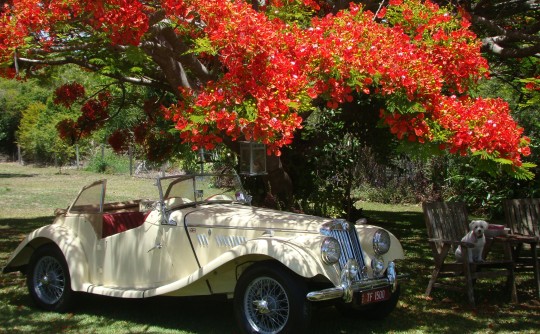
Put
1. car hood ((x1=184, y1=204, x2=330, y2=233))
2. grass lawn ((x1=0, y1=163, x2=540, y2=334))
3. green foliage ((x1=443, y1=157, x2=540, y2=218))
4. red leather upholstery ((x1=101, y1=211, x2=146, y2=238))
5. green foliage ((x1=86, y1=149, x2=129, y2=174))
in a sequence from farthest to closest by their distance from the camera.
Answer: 1. green foliage ((x1=86, y1=149, x2=129, y2=174))
2. green foliage ((x1=443, y1=157, x2=540, y2=218))
3. red leather upholstery ((x1=101, y1=211, x2=146, y2=238))
4. grass lawn ((x1=0, y1=163, x2=540, y2=334))
5. car hood ((x1=184, y1=204, x2=330, y2=233))

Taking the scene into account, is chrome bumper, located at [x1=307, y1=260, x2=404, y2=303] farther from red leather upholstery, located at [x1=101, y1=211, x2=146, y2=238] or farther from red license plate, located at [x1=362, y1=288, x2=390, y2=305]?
red leather upholstery, located at [x1=101, y1=211, x2=146, y2=238]

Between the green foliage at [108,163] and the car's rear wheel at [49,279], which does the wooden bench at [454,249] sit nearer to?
the car's rear wheel at [49,279]

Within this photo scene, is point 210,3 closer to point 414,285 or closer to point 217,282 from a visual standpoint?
point 217,282

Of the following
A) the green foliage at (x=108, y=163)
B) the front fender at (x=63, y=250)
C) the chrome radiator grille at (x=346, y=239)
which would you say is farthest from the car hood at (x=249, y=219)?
the green foliage at (x=108, y=163)

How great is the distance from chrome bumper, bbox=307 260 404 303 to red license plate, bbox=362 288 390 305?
40mm

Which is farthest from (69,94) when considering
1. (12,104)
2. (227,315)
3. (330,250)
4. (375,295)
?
(12,104)

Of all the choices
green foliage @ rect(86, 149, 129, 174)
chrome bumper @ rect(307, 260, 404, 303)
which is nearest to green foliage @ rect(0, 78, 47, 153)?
green foliage @ rect(86, 149, 129, 174)

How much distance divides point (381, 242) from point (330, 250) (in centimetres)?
92

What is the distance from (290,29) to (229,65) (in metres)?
1.15

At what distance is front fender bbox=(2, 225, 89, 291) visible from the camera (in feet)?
21.9

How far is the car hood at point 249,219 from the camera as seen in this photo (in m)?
6.06

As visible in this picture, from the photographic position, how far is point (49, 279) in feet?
22.9

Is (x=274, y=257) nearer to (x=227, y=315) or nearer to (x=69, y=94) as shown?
(x=227, y=315)

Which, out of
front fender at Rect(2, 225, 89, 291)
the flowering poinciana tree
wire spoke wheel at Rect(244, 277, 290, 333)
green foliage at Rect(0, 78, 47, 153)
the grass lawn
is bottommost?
the grass lawn
